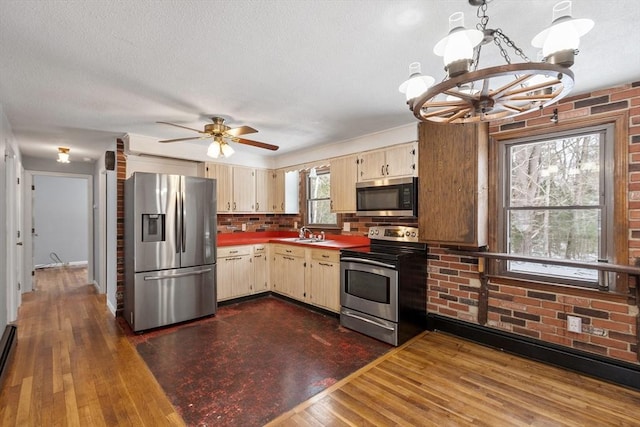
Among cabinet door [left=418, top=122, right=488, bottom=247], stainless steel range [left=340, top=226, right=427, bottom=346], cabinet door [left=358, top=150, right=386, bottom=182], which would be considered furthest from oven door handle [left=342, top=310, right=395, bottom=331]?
cabinet door [left=358, top=150, right=386, bottom=182]

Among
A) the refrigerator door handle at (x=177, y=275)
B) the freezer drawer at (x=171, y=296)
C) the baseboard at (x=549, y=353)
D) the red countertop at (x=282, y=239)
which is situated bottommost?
the baseboard at (x=549, y=353)

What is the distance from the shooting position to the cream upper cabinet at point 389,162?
3.33 metres

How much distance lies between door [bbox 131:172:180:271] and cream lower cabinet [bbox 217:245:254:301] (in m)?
0.74

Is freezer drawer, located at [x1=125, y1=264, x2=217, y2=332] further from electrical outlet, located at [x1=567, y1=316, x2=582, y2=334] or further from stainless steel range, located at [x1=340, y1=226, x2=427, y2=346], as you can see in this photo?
Answer: electrical outlet, located at [x1=567, y1=316, x2=582, y2=334]

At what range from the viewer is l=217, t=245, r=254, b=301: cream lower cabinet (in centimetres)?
413

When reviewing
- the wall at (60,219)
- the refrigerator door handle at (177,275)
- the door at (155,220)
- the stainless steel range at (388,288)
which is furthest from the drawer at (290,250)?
the wall at (60,219)

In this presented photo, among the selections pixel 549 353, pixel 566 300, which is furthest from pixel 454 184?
pixel 549 353

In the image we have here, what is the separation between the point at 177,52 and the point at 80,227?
7.73 meters

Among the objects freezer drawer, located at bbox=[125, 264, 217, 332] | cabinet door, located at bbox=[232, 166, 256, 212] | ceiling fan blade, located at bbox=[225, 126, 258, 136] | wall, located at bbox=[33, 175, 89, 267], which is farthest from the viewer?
wall, located at bbox=[33, 175, 89, 267]

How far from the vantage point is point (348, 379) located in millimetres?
2340

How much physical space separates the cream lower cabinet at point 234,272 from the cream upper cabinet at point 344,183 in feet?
4.86

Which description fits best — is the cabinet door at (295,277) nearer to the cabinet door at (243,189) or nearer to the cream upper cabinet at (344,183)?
the cream upper cabinet at (344,183)

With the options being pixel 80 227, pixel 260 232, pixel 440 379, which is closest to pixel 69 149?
pixel 260 232

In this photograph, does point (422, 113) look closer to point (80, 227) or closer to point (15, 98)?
point (15, 98)
